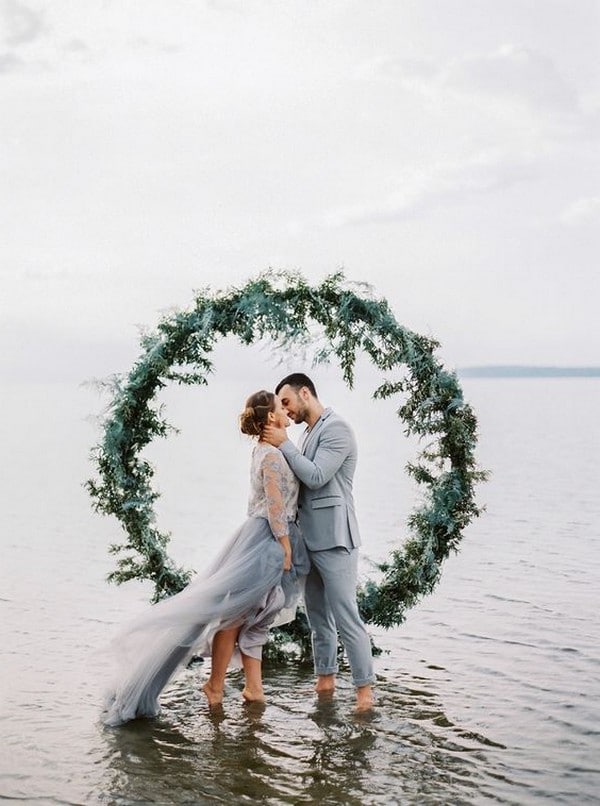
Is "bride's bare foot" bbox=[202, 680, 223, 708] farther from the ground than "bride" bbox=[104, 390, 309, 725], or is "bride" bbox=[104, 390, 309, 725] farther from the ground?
"bride" bbox=[104, 390, 309, 725]

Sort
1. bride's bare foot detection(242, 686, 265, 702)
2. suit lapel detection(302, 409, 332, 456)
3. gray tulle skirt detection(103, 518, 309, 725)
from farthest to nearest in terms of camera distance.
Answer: bride's bare foot detection(242, 686, 265, 702) < suit lapel detection(302, 409, 332, 456) < gray tulle skirt detection(103, 518, 309, 725)

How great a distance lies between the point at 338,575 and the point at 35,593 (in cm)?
623

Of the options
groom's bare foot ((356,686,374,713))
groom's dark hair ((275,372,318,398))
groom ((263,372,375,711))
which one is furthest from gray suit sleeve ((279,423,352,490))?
groom's bare foot ((356,686,374,713))

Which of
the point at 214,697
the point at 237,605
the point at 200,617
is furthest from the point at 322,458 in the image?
the point at 214,697

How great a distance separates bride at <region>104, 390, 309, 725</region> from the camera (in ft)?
23.9

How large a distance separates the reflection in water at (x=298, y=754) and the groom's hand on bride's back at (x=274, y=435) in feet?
6.65

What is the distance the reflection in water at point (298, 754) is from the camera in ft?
19.5

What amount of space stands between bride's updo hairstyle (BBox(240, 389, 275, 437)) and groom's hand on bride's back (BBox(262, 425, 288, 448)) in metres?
0.05

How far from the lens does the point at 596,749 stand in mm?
6777

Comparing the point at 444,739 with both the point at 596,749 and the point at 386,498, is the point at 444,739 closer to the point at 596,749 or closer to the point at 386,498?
the point at 596,749

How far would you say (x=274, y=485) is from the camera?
295 inches

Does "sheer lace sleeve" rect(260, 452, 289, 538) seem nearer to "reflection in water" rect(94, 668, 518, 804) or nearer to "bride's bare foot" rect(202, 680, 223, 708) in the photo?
"bride's bare foot" rect(202, 680, 223, 708)

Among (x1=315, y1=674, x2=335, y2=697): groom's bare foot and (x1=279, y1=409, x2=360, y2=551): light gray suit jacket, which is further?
(x1=315, y1=674, x2=335, y2=697): groom's bare foot

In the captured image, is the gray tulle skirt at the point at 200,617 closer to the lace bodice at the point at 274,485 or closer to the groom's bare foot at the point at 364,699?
the lace bodice at the point at 274,485
